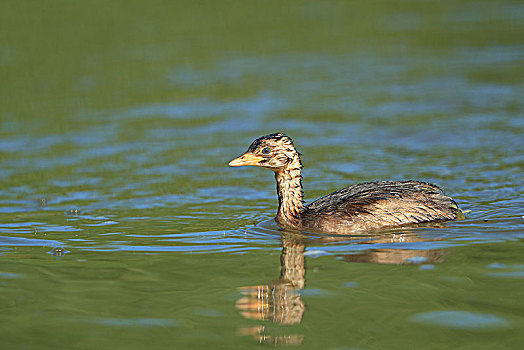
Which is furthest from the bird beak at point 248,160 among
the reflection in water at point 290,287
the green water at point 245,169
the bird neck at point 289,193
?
the reflection in water at point 290,287

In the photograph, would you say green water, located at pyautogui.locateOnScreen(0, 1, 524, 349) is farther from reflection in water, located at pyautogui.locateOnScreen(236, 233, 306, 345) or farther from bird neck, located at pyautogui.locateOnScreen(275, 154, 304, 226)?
bird neck, located at pyautogui.locateOnScreen(275, 154, 304, 226)

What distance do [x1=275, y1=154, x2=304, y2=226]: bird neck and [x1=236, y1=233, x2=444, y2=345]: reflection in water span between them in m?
0.55

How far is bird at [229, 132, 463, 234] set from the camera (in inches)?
406

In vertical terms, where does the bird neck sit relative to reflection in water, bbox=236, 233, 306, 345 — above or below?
above

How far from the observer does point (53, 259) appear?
9.38 metres

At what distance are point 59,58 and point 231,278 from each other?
17.0m

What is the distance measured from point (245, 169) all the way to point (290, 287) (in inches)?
271

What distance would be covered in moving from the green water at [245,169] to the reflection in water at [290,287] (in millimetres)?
31

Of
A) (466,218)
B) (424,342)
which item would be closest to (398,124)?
(466,218)

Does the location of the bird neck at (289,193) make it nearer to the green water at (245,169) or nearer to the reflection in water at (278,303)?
the green water at (245,169)

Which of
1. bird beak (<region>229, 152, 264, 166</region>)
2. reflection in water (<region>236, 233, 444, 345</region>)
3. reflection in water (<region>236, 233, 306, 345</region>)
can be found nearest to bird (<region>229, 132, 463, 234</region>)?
bird beak (<region>229, 152, 264, 166</region>)

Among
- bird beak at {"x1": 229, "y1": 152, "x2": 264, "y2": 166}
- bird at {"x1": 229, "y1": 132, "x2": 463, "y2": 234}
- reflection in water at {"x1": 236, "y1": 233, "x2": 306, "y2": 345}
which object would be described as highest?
bird beak at {"x1": 229, "y1": 152, "x2": 264, "y2": 166}

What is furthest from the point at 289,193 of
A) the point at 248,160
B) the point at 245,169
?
the point at 245,169

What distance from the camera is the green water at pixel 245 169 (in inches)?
288
